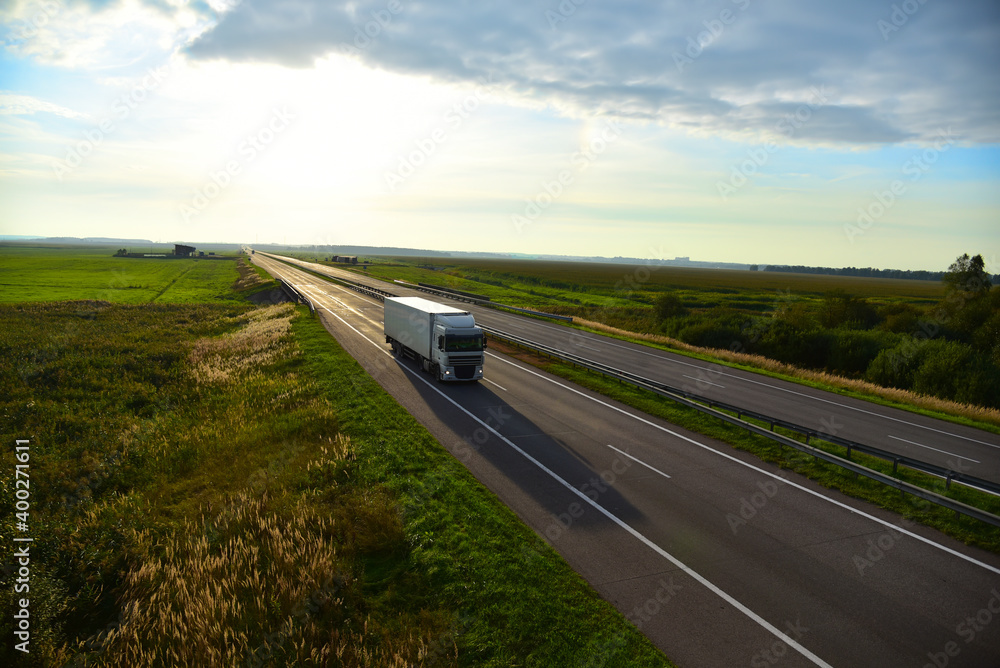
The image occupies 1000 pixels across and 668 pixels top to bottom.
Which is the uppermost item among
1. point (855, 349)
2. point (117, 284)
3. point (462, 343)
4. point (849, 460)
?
point (462, 343)

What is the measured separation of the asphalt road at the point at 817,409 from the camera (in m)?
17.5

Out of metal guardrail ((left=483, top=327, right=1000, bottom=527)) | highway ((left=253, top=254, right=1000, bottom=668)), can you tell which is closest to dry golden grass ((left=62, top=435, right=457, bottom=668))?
highway ((left=253, top=254, right=1000, bottom=668))

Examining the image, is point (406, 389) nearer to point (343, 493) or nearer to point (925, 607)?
point (343, 493)

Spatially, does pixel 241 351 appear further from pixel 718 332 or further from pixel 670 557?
pixel 718 332

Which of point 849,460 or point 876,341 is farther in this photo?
point 876,341

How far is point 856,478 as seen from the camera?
14.1m

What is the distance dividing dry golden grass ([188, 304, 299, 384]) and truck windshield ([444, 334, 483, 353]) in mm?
10055

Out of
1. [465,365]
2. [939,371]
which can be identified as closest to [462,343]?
[465,365]

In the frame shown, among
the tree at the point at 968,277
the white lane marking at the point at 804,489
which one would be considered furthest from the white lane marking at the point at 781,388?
the tree at the point at 968,277

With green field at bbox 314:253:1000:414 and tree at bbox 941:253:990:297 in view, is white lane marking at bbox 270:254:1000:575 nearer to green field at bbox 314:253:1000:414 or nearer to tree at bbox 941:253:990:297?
green field at bbox 314:253:1000:414

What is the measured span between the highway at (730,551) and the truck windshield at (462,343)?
5.06 meters

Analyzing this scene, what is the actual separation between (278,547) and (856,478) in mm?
15394

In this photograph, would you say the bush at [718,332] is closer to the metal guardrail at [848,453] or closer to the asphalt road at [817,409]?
the asphalt road at [817,409]

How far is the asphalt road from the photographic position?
17.5m
